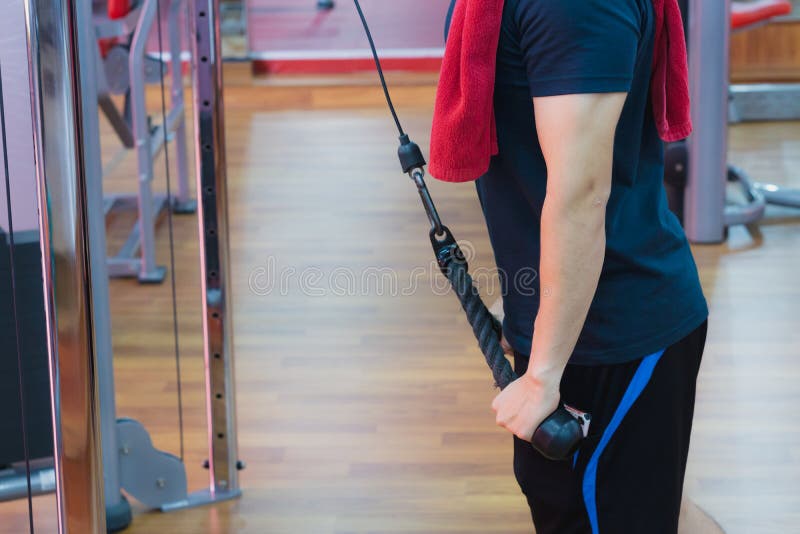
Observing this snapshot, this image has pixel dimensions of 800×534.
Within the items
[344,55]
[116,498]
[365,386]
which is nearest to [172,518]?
[116,498]

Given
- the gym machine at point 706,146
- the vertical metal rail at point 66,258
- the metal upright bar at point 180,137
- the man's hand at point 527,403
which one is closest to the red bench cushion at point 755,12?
the gym machine at point 706,146

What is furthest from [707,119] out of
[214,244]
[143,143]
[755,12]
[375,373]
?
[214,244]

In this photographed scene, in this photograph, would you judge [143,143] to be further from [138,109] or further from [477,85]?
[477,85]

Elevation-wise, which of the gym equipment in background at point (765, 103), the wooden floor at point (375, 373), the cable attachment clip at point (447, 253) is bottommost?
the wooden floor at point (375, 373)

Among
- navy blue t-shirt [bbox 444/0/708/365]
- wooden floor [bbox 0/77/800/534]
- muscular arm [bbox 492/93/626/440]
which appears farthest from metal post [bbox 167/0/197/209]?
muscular arm [bbox 492/93/626/440]

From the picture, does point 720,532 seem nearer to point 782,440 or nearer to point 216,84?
point 782,440

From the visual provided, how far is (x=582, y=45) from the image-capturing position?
1.06 m

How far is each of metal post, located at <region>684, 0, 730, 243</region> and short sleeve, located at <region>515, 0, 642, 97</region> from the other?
2590 mm

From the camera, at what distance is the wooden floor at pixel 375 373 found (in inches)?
87.7

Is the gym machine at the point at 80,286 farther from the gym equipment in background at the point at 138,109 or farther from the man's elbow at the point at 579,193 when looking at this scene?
the gym equipment in background at the point at 138,109

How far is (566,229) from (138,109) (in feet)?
8.33

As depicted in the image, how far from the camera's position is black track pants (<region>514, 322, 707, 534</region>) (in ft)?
4.25

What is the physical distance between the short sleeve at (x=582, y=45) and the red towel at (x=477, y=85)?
60 millimetres

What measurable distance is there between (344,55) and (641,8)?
18.1 ft
